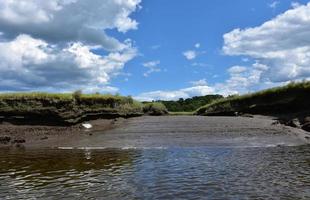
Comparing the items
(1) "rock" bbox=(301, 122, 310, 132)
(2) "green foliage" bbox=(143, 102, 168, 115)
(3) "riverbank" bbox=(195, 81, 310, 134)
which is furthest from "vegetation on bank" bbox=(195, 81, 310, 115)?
(2) "green foliage" bbox=(143, 102, 168, 115)

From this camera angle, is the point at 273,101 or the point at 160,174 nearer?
the point at 160,174

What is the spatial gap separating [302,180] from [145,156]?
731cm

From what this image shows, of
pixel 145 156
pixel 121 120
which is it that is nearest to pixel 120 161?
pixel 145 156

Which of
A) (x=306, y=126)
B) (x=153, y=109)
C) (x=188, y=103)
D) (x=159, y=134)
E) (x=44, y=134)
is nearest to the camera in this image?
(x=159, y=134)

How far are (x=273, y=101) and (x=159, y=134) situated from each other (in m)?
11.3

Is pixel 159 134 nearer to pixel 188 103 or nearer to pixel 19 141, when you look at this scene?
pixel 19 141

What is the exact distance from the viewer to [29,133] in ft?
87.2

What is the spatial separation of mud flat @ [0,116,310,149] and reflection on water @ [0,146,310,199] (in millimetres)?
2180

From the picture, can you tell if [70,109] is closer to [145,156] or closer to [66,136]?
[66,136]

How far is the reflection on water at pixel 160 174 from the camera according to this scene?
1196 centimetres

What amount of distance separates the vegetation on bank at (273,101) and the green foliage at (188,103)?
16.0 m

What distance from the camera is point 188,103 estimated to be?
5772 centimetres

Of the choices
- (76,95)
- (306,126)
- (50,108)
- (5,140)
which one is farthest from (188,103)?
(5,140)

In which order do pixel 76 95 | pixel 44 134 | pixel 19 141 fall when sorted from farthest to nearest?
pixel 76 95 < pixel 44 134 < pixel 19 141
